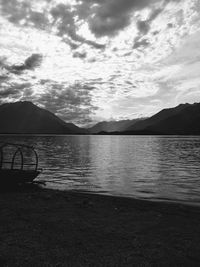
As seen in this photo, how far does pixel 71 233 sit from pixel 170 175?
28.8m

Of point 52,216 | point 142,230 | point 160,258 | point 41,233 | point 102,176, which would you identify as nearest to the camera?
point 160,258

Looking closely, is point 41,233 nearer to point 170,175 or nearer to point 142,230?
point 142,230

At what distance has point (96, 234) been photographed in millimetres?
11742

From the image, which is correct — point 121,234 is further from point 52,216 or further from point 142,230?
point 52,216

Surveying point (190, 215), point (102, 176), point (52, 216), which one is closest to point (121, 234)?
point (52, 216)

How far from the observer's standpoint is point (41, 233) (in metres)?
11.6

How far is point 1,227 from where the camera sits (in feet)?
40.0

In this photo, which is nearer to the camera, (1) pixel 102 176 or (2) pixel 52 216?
(2) pixel 52 216

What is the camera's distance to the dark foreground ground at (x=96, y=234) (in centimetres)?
908

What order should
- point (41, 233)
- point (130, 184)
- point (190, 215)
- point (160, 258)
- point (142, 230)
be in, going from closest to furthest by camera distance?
point (160, 258) → point (41, 233) → point (142, 230) → point (190, 215) → point (130, 184)

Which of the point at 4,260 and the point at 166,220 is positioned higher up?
the point at 4,260

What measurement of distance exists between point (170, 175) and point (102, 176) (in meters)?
10.3

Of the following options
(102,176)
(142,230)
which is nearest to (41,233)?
(142,230)

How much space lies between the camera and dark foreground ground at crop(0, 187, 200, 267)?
9.08 meters
